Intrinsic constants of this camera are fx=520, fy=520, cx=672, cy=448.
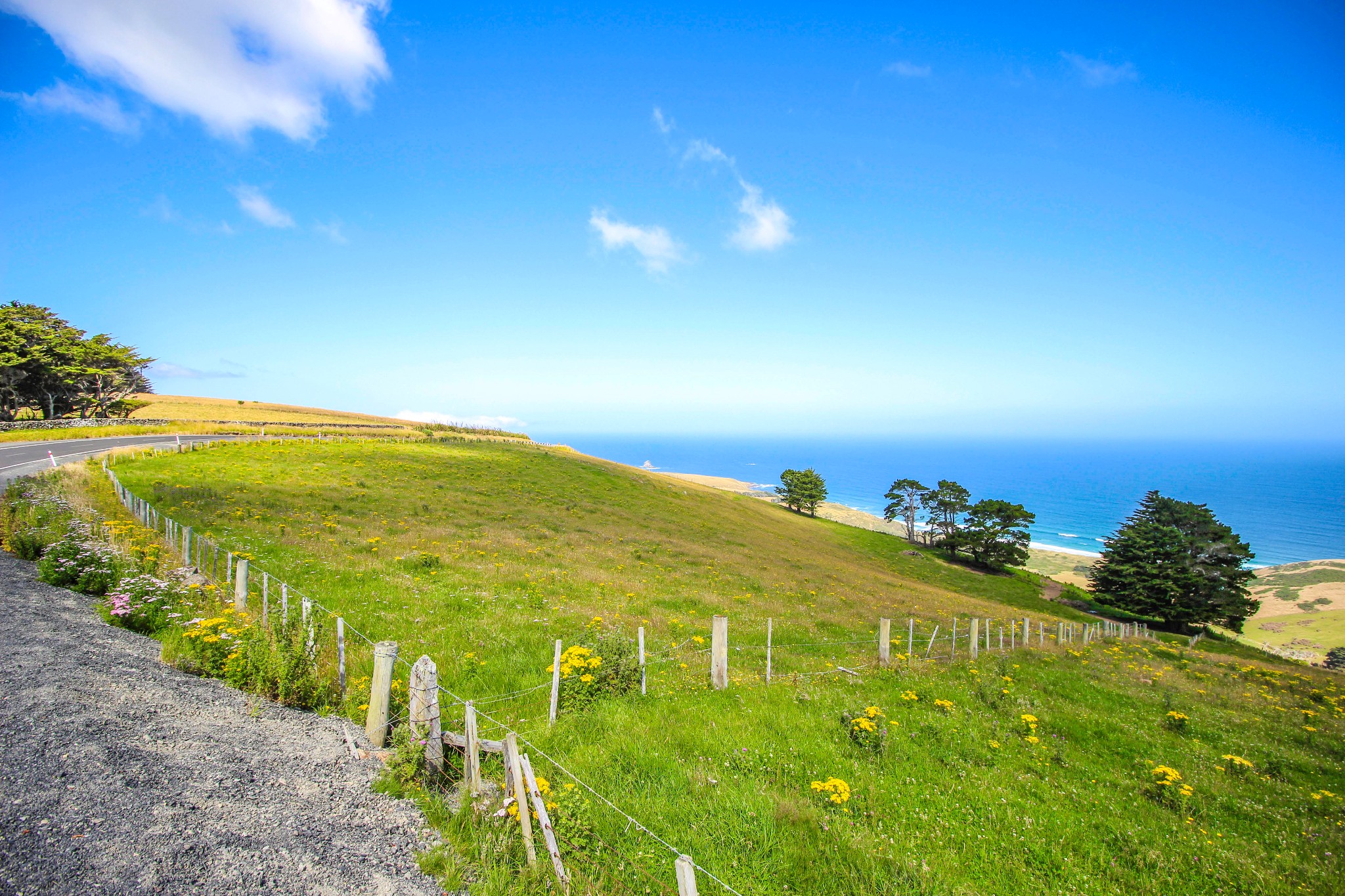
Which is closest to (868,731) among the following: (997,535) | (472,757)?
(472,757)

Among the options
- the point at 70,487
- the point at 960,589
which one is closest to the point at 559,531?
the point at 70,487

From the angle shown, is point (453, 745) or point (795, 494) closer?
point (453, 745)

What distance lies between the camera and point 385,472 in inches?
1574

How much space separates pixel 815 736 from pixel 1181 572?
70.4 meters

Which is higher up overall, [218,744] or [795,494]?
[218,744]

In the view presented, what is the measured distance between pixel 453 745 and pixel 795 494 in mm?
92523

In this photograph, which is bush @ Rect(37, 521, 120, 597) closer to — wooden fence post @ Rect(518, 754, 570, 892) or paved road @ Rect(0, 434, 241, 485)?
wooden fence post @ Rect(518, 754, 570, 892)

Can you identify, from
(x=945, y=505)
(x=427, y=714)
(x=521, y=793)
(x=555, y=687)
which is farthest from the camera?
(x=945, y=505)

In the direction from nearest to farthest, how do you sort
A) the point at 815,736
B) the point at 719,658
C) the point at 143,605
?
the point at 815,736 → the point at 143,605 → the point at 719,658

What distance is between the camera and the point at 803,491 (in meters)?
95.2

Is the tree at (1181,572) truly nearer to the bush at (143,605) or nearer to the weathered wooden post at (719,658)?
the weathered wooden post at (719,658)

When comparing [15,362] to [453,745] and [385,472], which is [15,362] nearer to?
[385,472]

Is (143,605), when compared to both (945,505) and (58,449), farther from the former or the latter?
(945,505)

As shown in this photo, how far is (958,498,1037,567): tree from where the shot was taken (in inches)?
2835
